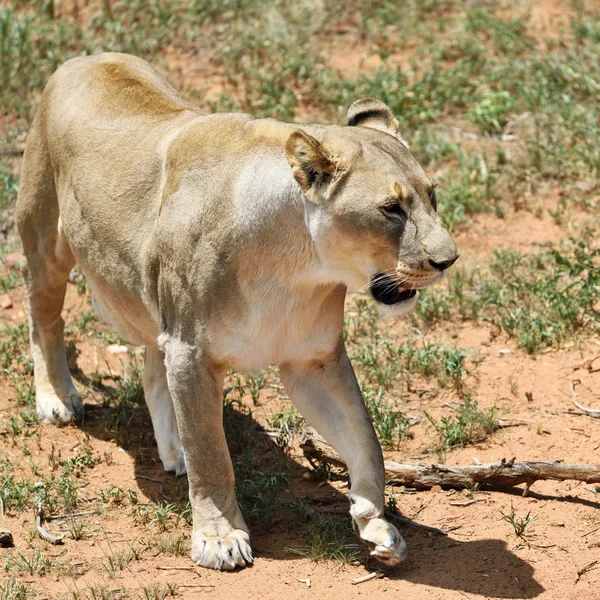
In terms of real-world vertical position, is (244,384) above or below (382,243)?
below

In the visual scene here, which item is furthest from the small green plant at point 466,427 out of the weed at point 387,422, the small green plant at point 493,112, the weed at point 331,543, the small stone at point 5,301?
the small green plant at point 493,112

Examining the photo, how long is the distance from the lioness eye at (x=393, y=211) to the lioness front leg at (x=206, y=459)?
1.06 m

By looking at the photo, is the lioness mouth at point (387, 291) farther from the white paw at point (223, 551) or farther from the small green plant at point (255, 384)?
the small green plant at point (255, 384)

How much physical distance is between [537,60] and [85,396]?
516 cm

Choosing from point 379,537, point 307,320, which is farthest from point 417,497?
point 307,320

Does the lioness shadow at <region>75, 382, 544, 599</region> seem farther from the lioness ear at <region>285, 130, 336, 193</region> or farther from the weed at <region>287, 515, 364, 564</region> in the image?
the lioness ear at <region>285, 130, 336, 193</region>

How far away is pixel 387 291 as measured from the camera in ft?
15.1

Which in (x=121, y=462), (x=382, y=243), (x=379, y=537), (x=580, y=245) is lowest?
(x=121, y=462)

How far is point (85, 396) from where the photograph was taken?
6.91 m

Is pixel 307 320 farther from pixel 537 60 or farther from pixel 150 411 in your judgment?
pixel 537 60

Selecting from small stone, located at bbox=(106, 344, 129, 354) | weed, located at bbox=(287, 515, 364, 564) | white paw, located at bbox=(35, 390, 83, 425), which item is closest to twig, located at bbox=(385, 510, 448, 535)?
weed, located at bbox=(287, 515, 364, 564)

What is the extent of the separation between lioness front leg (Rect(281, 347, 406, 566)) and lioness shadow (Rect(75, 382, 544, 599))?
0.78ft

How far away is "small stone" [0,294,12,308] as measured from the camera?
25.6 feet

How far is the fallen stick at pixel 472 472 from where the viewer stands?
5.25 m
